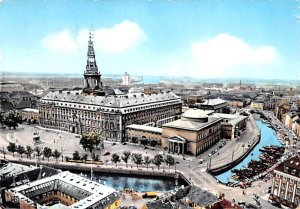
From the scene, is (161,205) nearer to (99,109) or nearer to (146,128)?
(146,128)

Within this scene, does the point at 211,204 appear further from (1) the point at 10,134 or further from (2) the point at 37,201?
(1) the point at 10,134

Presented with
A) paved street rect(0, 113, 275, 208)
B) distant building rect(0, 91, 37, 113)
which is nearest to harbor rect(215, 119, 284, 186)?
paved street rect(0, 113, 275, 208)

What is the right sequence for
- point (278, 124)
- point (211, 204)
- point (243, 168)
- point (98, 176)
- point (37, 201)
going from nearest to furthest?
point (211, 204) → point (37, 201) → point (98, 176) → point (243, 168) → point (278, 124)

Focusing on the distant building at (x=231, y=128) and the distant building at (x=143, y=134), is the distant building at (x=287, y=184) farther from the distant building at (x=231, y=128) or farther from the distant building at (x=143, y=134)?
the distant building at (x=231, y=128)

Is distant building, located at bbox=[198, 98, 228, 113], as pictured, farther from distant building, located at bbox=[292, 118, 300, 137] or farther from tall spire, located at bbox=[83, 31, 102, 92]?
tall spire, located at bbox=[83, 31, 102, 92]

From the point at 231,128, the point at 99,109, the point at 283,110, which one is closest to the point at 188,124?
the point at 231,128

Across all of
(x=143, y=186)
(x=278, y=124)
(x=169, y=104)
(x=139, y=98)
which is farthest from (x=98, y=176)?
(x=278, y=124)
